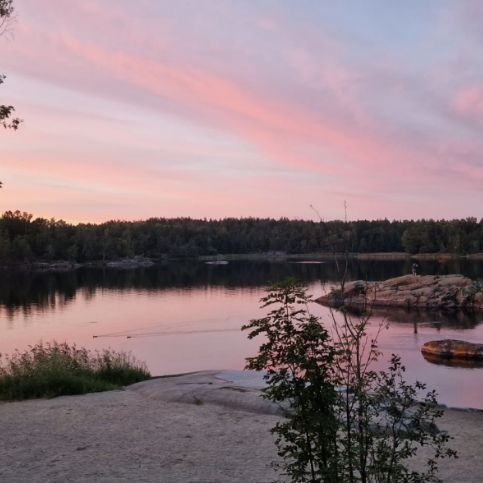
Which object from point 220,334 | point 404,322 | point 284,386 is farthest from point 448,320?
point 284,386

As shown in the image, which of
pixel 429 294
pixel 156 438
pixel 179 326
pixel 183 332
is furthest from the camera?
pixel 429 294

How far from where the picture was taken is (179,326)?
46.5 meters

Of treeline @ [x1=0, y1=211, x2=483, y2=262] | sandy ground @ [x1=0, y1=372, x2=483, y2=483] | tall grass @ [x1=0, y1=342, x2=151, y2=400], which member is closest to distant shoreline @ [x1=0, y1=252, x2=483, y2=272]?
treeline @ [x1=0, y1=211, x2=483, y2=262]

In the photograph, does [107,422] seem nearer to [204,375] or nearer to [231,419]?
[231,419]

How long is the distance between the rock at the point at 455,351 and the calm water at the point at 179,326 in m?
0.80

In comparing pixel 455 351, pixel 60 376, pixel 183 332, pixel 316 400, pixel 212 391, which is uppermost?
pixel 316 400

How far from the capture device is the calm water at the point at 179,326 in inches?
1152

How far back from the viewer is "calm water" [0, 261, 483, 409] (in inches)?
1152

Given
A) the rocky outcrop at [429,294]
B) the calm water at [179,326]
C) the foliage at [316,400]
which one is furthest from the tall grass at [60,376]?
the rocky outcrop at [429,294]

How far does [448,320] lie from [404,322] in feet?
15.2

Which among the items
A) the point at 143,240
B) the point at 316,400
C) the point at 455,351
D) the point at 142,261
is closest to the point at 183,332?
the point at 455,351

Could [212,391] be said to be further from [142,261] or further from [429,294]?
[142,261]

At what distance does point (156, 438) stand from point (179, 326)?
35.9 m

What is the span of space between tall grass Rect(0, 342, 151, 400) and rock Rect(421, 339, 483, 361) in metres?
17.2
